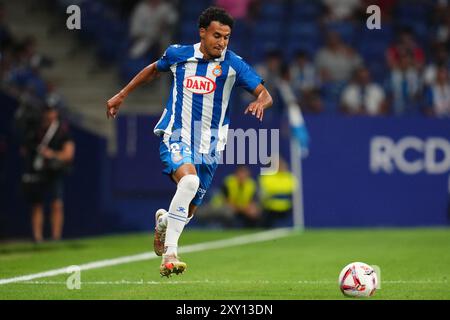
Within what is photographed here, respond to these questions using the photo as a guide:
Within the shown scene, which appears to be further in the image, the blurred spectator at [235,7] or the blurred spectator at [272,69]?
the blurred spectator at [235,7]

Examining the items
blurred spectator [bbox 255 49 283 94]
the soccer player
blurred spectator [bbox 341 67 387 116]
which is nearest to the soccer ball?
the soccer player

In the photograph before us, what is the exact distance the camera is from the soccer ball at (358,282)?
8.03 meters

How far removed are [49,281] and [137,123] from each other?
10.6 m

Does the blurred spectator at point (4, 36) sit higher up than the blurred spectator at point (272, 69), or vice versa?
the blurred spectator at point (4, 36)

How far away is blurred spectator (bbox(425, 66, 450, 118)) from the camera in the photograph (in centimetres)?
2030

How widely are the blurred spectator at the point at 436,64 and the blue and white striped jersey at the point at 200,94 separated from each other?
459 inches

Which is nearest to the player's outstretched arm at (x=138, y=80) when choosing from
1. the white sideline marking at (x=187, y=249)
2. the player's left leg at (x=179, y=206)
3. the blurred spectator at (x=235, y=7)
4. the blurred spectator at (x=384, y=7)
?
the player's left leg at (x=179, y=206)

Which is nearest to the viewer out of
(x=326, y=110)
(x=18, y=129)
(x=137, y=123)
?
(x=18, y=129)

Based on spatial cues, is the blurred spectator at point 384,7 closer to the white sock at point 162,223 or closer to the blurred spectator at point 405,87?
the blurred spectator at point 405,87

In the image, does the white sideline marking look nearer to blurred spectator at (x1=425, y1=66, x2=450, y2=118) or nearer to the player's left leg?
the player's left leg

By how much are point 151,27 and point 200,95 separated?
1239cm

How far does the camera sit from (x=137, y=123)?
19891 millimetres
